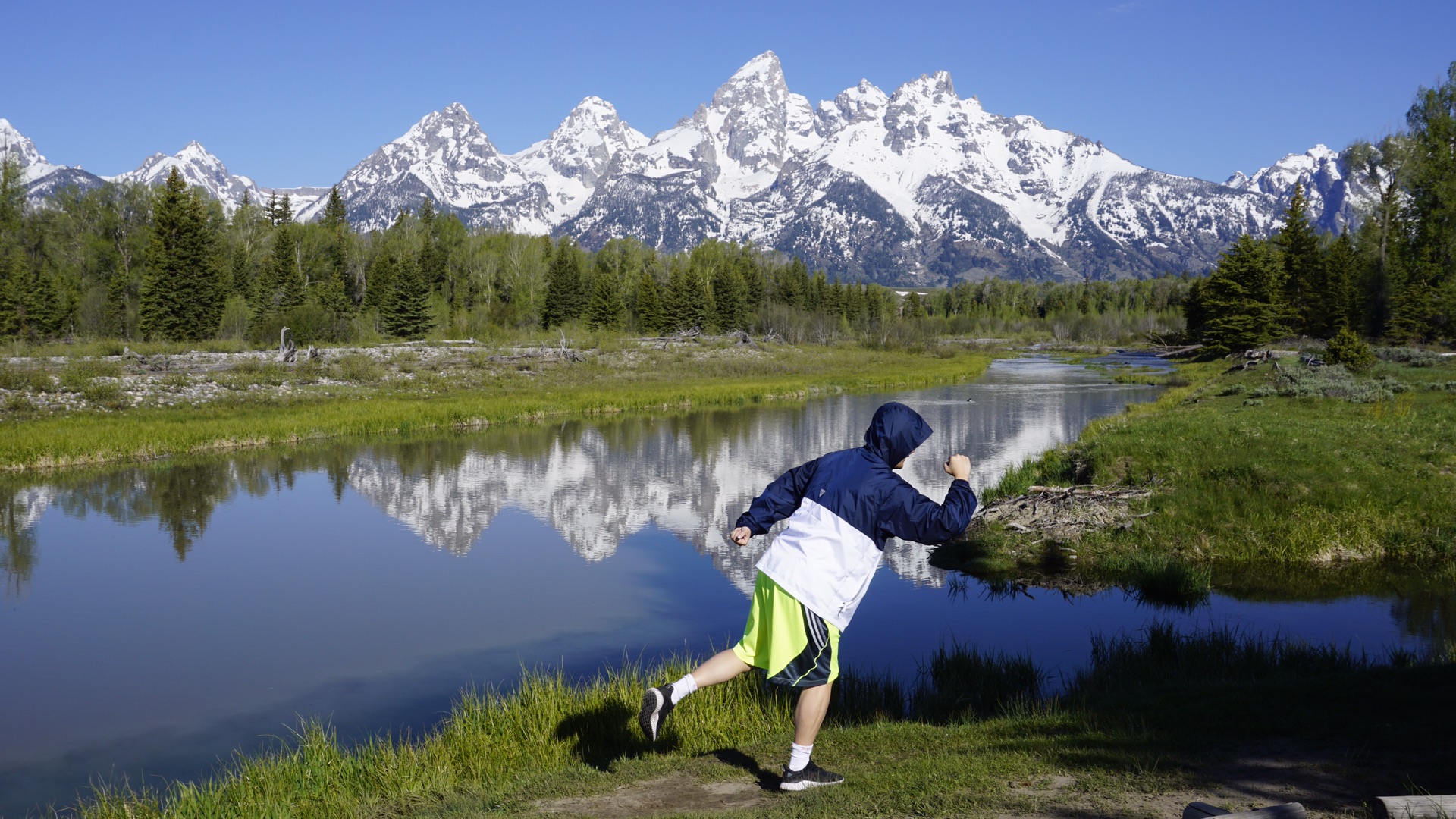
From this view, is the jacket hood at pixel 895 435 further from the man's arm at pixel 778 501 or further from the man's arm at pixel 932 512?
the man's arm at pixel 778 501

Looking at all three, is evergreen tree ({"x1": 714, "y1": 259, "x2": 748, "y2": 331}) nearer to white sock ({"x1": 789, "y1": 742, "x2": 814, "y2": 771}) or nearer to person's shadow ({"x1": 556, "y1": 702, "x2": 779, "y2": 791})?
person's shadow ({"x1": 556, "y1": 702, "x2": 779, "y2": 791})

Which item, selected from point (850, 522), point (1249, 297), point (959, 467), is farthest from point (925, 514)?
point (1249, 297)

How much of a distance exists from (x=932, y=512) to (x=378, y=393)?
121 feet

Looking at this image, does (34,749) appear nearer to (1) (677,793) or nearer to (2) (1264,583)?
(1) (677,793)

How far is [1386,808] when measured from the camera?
3.95m

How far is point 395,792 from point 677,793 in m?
1.94

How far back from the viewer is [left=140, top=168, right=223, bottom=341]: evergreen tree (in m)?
55.8

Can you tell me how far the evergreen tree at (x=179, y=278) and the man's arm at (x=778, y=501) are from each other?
60.5 metres

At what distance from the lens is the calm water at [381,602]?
920 centimetres

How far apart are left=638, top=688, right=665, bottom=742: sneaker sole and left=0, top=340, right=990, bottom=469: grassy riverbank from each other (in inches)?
970

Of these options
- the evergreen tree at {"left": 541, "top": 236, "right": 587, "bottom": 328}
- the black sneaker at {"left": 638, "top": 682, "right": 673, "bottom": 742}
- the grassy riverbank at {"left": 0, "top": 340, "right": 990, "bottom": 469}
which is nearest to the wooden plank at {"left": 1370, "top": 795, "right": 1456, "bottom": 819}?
the black sneaker at {"left": 638, "top": 682, "right": 673, "bottom": 742}

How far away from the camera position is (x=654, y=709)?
548cm

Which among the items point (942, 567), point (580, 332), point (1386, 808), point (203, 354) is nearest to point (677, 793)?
point (1386, 808)

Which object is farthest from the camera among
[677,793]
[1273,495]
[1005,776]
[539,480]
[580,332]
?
[580,332]
